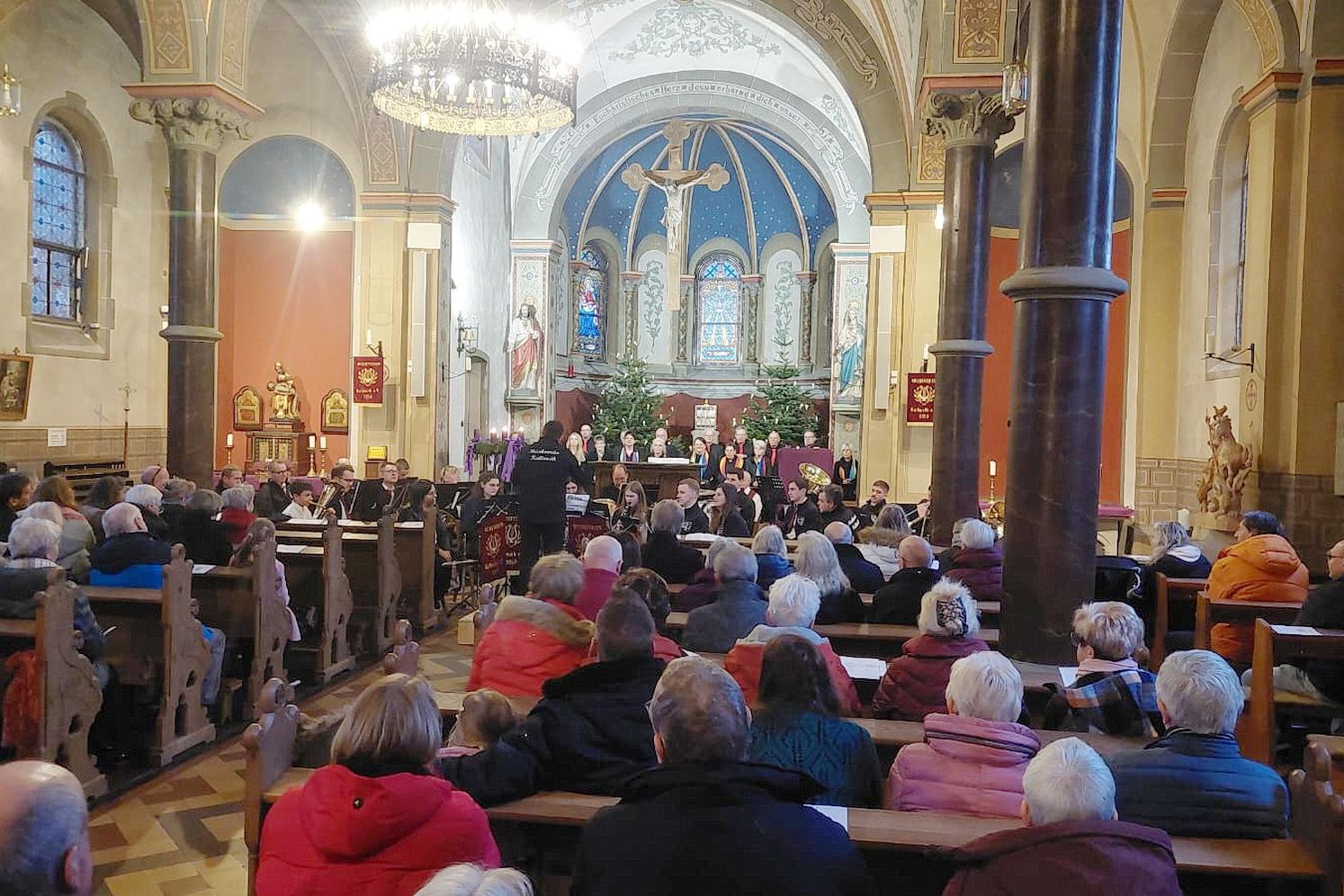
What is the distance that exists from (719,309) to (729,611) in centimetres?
2192

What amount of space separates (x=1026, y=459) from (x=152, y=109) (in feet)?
30.9

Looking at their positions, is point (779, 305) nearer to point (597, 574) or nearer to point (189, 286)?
point (189, 286)

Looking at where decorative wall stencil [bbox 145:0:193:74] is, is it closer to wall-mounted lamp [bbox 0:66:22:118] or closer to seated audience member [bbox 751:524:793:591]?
wall-mounted lamp [bbox 0:66:22:118]

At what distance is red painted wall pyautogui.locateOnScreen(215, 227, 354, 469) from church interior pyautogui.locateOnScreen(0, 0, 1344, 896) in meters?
0.06

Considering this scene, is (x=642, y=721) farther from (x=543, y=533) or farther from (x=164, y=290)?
(x=164, y=290)

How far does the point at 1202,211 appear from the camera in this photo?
37.7ft

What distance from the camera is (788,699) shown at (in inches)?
116

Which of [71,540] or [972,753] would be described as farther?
[71,540]

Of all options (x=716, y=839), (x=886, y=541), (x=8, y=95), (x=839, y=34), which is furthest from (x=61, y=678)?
(x=839, y=34)

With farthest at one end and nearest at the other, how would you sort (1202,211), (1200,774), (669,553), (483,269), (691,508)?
(483,269)
(1202,211)
(691,508)
(669,553)
(1200,774)

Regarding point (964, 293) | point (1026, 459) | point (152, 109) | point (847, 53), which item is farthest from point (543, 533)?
point (847, 53)

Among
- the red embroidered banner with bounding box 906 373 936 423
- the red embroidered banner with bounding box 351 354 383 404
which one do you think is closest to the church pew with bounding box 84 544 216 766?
the red embroidered banner with bounding box 906 373 936 423

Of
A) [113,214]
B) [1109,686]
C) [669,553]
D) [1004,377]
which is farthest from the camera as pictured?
[1004,377]

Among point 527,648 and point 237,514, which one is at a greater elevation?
point 237,514
